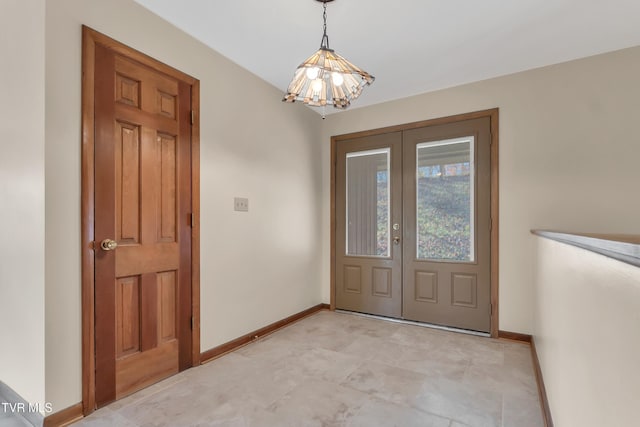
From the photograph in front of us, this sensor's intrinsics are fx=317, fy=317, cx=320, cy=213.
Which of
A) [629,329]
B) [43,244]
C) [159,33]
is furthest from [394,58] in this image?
[43,244]

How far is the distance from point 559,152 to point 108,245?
12.2 feet

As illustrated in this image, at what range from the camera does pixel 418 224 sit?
362 cm

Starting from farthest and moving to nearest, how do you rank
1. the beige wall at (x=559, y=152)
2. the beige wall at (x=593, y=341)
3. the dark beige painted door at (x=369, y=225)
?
the dark beige painted door at (x=369, y=225), the beige wall at (x=559, y=152), the beige wall at (x=593, y=341)

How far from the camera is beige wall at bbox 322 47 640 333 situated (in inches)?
105

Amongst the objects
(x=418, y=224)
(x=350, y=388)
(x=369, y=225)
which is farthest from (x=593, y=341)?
(x=369, y=225)

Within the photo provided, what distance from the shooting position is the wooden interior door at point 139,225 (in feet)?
6.47

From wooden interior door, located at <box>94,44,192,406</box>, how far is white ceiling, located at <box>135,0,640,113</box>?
60cm

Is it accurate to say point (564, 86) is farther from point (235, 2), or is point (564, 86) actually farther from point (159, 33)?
point (159, 33)

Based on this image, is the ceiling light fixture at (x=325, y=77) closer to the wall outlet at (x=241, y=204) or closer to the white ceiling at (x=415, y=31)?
the white ceiling at (x=415, y=31)

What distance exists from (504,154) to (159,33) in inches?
127

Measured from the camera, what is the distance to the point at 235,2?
84.4 inches

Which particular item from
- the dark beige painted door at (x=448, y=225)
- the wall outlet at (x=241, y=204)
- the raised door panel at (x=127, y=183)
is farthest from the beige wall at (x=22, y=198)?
the dark beige painted door at (x=448, y=225)

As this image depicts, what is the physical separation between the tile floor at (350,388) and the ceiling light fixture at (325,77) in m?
1.94

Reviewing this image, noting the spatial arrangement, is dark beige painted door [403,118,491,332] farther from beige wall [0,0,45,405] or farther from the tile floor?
beige wall [0,0,45,405]
